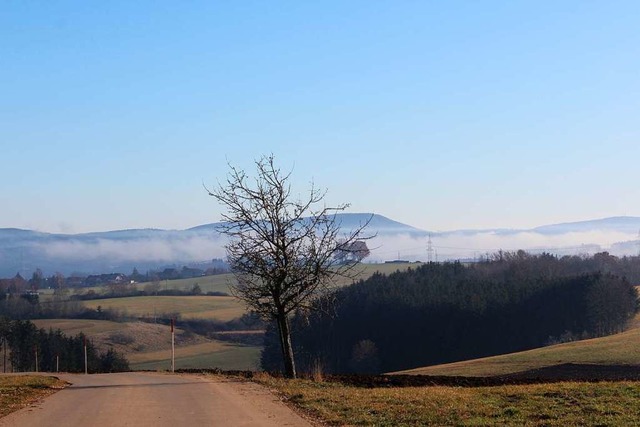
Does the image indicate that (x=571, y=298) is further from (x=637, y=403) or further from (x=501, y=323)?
(x=637, y=403)

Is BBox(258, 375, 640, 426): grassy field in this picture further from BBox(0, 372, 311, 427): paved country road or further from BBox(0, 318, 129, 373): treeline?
BBox(0, 318, 129, 373): treeline

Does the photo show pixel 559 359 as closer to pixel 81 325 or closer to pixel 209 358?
pixel 209 358

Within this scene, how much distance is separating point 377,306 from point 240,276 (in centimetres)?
7426

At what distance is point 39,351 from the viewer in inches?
2923

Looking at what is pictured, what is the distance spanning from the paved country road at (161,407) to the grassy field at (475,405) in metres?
0.84

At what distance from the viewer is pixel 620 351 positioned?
151ft

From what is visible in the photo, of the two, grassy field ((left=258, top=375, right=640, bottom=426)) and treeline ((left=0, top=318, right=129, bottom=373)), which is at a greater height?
grassy field ((left=258, top=375, right=640, bottom=426))

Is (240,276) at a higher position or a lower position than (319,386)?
higher

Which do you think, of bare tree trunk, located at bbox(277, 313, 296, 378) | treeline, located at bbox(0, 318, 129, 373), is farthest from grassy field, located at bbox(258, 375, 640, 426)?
treeline, located at bbox(0, 318, 129, 373)

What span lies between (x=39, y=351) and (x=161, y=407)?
61643mm

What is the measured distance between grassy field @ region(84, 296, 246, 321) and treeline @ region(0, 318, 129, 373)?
39.3m

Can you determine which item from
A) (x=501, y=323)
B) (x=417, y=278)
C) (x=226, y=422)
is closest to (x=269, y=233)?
(x=226, y=422)

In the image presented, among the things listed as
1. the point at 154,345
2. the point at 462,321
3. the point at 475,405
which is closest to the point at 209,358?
the point at 154,345

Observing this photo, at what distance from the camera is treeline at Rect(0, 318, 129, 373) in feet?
237
